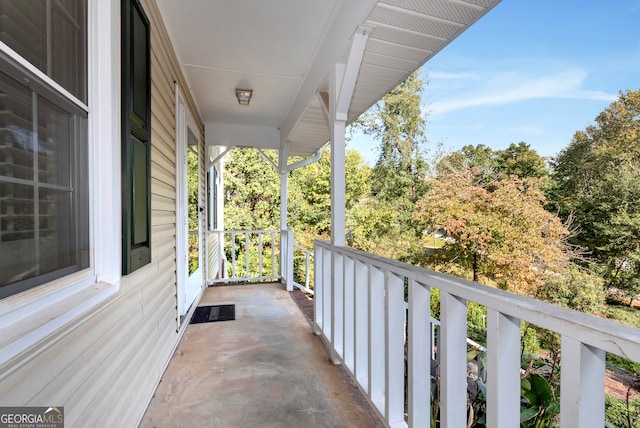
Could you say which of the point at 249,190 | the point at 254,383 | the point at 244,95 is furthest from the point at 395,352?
the point at 249,190

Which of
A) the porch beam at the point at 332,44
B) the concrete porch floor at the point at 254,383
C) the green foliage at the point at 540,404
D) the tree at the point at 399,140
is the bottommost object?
the concrete porch floor at the point at 254,383

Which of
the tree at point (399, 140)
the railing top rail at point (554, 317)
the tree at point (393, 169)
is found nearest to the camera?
the railing top rail at point (554, 317)

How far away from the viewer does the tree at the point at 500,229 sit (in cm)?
811

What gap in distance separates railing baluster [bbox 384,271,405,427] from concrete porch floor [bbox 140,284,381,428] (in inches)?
11.0

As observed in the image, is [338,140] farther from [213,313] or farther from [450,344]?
[213,313]

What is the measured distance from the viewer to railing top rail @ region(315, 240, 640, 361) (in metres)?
0.63

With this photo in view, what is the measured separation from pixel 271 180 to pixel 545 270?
29.7ft

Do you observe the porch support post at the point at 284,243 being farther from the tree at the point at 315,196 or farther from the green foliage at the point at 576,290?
the tree at the point at 315,196

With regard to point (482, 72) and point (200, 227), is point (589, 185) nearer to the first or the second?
point (482, 72)

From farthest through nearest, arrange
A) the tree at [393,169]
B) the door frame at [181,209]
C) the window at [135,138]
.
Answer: the tree at [393,169] → the door frame at [181,209] → the window at [135,138]

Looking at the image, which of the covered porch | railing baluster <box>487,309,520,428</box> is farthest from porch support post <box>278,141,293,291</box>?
railing baluster <box>487,309,520,428</box>

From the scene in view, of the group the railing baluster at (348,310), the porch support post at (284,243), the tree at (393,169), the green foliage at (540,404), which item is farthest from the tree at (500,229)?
the green foliage at (540,404)

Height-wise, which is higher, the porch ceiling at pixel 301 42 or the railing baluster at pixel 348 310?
the porch ceiling at pixel 301 42

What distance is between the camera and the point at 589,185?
25.7 ft
